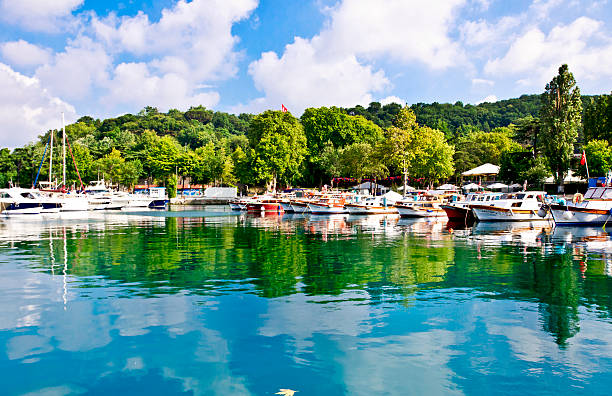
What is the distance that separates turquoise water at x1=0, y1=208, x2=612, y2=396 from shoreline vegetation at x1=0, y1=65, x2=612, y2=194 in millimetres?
51331

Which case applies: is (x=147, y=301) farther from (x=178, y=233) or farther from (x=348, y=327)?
(x=178, y=233)

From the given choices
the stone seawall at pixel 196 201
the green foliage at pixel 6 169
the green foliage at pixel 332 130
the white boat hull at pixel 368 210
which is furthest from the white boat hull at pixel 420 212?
the green foliage at pixel 6 169

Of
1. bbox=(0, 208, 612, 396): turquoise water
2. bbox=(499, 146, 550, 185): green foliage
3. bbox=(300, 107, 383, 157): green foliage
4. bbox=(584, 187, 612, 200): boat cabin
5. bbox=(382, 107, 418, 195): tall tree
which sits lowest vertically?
bbox=(0, 208, 612, 396): turquoise water

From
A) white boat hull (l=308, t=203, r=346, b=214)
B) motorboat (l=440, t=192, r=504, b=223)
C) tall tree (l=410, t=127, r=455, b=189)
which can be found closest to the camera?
motorboat (l=440, t=192, r=504, b=223)

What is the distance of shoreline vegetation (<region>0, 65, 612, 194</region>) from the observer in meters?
67.6

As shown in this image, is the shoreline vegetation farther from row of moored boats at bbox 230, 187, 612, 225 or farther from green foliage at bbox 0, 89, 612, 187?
row of moored boats at bbox 230, 187, 612, 225

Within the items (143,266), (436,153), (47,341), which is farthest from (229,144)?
(47,341)

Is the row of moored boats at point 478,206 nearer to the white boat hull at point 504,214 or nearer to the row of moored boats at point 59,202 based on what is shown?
the white boat hull at point 504,214

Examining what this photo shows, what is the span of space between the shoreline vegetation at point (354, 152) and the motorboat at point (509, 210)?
77.7 feet

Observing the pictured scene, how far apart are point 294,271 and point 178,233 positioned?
2025 centimetres

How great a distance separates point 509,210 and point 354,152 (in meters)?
47.7

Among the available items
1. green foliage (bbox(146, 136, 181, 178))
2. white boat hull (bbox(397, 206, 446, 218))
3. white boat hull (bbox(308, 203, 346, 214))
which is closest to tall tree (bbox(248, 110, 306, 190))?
green foliage (bbox(146, 136, 181, 178))

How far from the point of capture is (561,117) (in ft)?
220

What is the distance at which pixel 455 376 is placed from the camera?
848 cm
